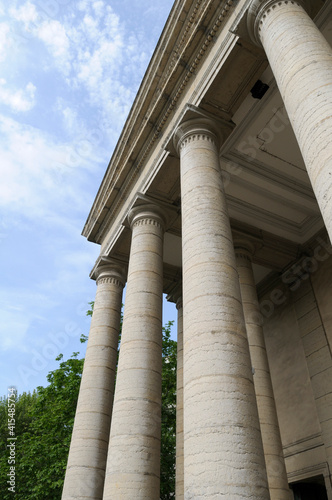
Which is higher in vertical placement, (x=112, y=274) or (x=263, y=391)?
(x=112, y=274)

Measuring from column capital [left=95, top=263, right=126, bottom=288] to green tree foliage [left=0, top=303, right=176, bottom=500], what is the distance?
12.5 m

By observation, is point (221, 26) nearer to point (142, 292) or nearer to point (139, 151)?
point (139, 151)

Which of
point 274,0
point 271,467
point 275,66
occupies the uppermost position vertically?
point 274,0

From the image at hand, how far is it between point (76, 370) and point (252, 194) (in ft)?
68.6

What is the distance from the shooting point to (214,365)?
8727 mm

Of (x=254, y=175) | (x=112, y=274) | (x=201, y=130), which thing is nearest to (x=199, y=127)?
(x=201, y=130)

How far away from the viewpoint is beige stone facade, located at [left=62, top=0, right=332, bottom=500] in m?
8.33

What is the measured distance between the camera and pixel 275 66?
9.92 m

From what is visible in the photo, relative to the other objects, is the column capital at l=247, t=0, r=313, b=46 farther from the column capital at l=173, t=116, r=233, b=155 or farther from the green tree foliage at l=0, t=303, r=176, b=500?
the green tree foliage at l=0, t=303, r=176, b=500

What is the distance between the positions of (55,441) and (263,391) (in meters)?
18.7

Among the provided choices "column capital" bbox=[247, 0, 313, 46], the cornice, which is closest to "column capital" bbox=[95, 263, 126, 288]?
the cornice

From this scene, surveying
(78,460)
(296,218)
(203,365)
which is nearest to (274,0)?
(203,365)

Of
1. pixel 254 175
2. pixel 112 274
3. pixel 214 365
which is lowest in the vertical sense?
pixel 214 365

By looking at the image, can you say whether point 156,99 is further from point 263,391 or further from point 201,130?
point 263,391
